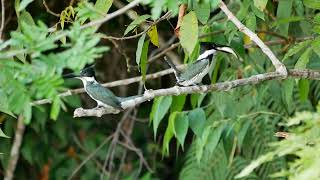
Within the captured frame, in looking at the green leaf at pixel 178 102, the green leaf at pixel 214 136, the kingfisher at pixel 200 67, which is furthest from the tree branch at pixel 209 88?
the green leaf at pixel 214 136

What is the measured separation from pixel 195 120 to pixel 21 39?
1854 millimetres

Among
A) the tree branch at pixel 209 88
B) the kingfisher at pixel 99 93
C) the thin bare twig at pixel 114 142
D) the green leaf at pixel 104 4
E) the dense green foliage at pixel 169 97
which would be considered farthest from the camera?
the thin bare twig at pixel 114 142

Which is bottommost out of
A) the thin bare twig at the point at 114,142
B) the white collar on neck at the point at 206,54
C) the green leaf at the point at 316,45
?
the thin bare twig at the point at 114,142

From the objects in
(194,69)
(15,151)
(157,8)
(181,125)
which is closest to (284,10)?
(194,69)

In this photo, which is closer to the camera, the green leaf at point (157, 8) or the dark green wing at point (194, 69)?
the green leaf at point (157, 8)

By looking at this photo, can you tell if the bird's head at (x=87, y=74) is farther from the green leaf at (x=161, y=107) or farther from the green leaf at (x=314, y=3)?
the green leaf at (x=314, y=3)

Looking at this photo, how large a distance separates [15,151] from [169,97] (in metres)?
2.12

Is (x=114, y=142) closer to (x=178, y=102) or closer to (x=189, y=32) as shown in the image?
(x=178, y=102)

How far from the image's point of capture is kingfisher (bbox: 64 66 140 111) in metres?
3.09

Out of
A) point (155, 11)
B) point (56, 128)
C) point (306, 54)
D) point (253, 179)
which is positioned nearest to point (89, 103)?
point (56, 128)

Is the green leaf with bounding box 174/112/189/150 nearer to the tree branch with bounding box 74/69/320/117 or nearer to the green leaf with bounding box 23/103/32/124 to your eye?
the tree branch with bounding box 74/69/320/117

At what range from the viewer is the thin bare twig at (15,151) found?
526 cm

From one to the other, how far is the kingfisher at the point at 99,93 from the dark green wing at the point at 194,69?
261 mm

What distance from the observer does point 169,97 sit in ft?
11.3
